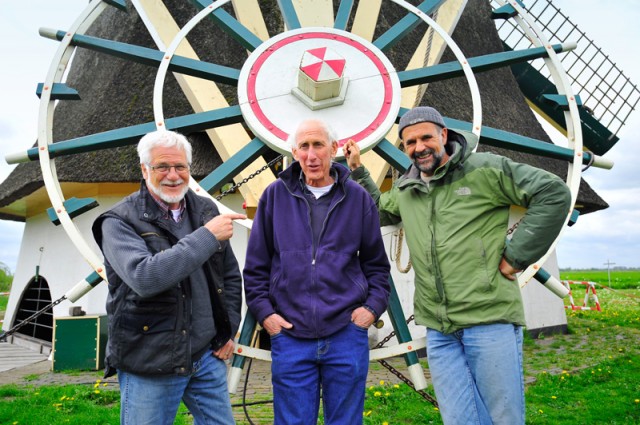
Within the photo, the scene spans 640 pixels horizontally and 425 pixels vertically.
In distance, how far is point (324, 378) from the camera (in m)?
2.31

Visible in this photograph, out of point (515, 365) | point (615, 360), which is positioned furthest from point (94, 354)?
point (615, 360)

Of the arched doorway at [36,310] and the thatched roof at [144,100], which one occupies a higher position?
the thatched roof at [144,100]

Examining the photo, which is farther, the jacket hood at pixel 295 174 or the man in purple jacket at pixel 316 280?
the jacket hood at pixel 295 174

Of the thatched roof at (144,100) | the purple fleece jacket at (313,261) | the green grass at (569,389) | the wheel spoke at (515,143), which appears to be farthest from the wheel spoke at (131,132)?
the thatched roof at (144,100)

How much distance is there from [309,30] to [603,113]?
1117 centimetres

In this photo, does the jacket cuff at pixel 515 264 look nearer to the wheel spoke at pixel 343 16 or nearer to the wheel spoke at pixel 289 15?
the wheel spoke at pixel 343 16

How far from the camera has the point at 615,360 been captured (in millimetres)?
6871

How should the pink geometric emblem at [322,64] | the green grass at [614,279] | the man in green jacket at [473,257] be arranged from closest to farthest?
the man in green jacket at [473,257], the pink geometric emblem at [322,64], the green grass at [614,279]

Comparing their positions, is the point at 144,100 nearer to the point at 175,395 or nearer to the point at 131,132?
the point at 131,132

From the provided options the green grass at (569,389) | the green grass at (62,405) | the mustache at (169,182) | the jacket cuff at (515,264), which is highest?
the mustache at (169,182)

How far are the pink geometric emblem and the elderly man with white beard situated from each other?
1.36 metres

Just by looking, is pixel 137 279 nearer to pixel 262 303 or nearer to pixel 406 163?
pixel 262 303

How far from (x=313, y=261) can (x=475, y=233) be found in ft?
2.61

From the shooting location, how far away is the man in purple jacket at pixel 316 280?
2.28m
